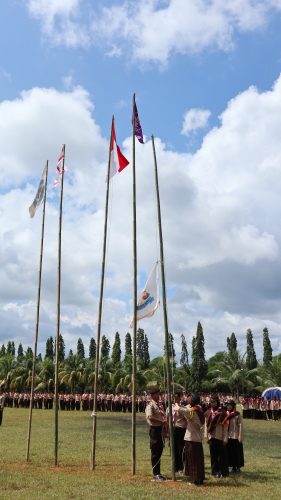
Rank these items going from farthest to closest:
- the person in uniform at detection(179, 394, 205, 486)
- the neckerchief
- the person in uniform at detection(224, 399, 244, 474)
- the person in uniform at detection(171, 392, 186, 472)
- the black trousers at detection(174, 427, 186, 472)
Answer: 1. the person in uniform at detection(171, 392, 186, 472)
2. the black trousers at detection(174, 427, 186, 472)
3. the person in uniform at detection(224, 399, 244, 474)
4. the neckerchief
5. the person in uniform at detection(179, 394, 205, 486)

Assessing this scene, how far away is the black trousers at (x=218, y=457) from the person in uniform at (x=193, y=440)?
999 millimetres

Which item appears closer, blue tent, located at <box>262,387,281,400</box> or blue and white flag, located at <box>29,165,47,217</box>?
blue and white flag, located at <box>29,165,47,217</box>

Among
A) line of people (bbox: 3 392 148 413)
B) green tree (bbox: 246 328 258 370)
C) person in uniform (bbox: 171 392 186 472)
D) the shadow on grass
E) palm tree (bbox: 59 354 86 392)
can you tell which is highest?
green tree (bbox: 246 328 258 370)

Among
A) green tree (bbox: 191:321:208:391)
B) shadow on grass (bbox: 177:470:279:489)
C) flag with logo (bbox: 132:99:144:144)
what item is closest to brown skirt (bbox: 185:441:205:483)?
shadow on grass (bbox: 177:470:279:489)

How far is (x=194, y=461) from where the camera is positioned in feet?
39.7

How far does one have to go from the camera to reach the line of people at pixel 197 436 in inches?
482

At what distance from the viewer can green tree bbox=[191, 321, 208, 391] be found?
6656 cm

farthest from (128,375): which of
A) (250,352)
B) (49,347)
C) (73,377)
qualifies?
(49,347)

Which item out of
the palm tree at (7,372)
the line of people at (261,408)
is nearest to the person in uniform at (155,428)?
the line of people at (261,408)

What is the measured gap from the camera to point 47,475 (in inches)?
507

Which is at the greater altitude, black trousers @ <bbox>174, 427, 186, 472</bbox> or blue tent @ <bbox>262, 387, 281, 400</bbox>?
blue tent @ <bbox>262, 387, 281, 400</bbox>

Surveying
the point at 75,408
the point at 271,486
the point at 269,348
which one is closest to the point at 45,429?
the point at 271,486

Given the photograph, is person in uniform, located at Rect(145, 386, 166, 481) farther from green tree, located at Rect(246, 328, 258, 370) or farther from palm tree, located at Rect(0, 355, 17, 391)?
green tree, located at Rect(246, 328, 258, 370)

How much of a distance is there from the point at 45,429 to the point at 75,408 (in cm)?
2427
